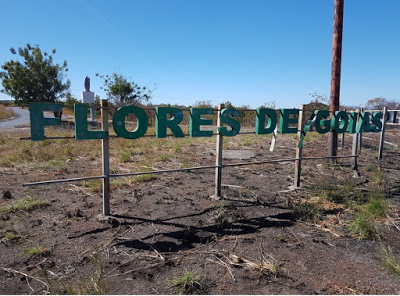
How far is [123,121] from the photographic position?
392 centimetres

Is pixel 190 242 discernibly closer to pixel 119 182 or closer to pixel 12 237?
pixel 12 237

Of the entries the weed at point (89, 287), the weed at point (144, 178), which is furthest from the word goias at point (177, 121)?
the weed at point (144, 178)

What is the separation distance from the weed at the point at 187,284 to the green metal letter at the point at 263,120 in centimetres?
327

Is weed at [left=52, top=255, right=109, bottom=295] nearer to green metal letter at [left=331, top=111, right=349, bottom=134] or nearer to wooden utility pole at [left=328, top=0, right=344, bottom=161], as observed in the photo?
green metal letter at [left=331, top=111, right=349, bottom=134]

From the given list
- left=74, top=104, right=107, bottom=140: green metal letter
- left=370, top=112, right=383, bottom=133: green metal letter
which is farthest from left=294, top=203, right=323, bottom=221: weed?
left=370, top=112, right=383, bottom=133: green metal letter

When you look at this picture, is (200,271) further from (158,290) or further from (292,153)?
(292,153)

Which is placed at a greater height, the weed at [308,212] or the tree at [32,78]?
the tree at [32,78]

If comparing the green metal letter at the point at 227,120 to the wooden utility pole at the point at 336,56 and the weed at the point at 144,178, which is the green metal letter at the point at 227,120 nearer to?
the weed at the point at 144,178

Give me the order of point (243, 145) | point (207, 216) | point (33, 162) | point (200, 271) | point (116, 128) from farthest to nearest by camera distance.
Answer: point (243, 145)
point (33, 162)
point (207, 216)
point (116, 128)
point (200, 271)

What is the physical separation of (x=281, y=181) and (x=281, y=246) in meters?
3.26

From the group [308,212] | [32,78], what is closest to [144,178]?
[308,212]

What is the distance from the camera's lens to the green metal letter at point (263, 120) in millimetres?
5156

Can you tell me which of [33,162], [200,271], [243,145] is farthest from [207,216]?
[243,145]

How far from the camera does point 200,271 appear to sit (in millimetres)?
2754
